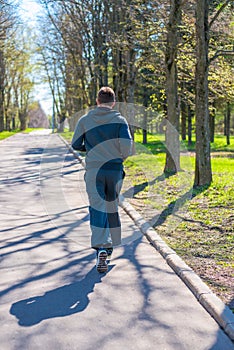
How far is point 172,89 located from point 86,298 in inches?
413

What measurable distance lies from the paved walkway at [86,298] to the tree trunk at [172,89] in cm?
665

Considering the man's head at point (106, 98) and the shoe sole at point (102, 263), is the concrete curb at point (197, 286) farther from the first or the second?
the man's head at point (106, 98)

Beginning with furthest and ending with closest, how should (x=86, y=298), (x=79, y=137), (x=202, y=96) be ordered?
Result: (x=202, y=96) < (x=79, y=137) < (x=86, y=298)

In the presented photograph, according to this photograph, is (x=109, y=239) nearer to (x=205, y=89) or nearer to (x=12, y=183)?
(x=205, y=89)

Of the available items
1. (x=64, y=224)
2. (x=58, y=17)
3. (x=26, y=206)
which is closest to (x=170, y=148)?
(x=26, y=206)

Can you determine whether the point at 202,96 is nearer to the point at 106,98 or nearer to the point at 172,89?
the point at 172,89

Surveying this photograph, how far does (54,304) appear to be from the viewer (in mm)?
4984

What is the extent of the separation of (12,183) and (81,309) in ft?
32.2

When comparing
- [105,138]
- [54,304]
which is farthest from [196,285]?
[105,138]

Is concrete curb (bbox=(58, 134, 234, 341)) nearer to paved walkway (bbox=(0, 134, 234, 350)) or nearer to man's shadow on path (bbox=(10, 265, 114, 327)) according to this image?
paved walkway (bbox=(0, 134, 234, 350))

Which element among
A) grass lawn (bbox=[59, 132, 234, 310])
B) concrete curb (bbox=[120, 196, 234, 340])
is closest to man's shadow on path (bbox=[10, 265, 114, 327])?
concrete curb (bbox=[120, 196, 234, 340])

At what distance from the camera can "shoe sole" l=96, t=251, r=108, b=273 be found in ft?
19.5

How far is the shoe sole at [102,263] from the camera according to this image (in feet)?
19.5

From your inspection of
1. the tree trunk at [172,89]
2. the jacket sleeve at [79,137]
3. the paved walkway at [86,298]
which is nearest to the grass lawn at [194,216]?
the paved walkway at [86,298]
